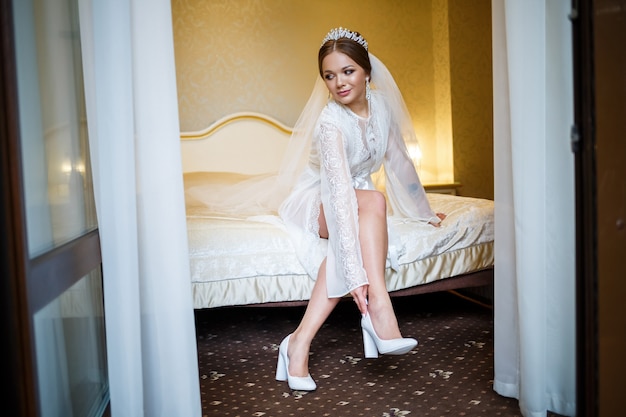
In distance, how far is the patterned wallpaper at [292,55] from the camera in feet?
15.4

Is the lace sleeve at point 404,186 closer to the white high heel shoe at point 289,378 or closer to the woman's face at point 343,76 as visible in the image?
the woman's face at point 343,76

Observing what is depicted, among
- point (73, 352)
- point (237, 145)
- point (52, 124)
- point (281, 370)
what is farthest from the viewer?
point (237, 145)

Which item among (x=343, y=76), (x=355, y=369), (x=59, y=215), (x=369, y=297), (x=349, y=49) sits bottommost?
(x=355, y=369)

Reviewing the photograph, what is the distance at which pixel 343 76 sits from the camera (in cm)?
249

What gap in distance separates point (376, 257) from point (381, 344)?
37cm

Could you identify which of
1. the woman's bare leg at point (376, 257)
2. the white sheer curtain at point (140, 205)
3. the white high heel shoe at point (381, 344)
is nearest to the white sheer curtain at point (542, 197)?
the white high heel shoe at point (381, 344)

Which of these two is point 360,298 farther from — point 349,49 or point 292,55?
point 292,55

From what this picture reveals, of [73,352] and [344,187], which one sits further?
[344,187]

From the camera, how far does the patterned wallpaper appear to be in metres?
4.69

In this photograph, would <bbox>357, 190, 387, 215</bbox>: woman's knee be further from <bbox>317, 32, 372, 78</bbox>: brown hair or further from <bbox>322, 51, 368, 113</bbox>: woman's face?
<bbox>317, 32, 372, 78</bbox>: brown hair

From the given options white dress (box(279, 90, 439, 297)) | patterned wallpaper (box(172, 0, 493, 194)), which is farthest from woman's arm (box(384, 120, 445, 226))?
patterned wallpaper (box(172, 0, 493, 194))

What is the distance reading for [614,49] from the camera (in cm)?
117

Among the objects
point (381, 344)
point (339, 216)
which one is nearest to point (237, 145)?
point (339, 216)

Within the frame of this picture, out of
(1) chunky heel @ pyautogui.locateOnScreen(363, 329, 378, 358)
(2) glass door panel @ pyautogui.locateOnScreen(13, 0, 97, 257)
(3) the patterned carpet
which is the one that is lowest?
(3) the patterned carpet
